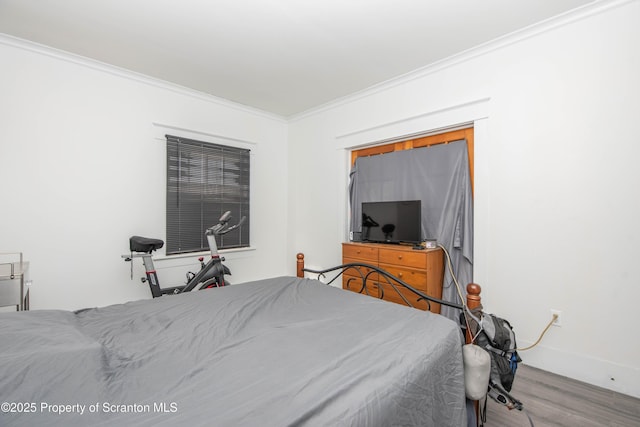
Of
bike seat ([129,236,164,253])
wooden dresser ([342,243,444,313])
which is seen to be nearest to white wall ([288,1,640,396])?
wooden dresser ([342,243,444,313])

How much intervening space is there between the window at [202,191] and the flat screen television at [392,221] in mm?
1719

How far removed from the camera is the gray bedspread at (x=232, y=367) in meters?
0.79

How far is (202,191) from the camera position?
354 cm

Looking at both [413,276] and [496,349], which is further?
[413,276]

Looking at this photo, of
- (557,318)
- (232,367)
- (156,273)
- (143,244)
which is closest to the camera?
(232,367)

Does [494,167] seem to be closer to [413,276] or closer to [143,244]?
[413,276]

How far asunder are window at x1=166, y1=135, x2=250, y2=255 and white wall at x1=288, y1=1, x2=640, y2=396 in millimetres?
2568

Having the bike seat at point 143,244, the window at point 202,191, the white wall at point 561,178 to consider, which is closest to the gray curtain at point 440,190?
the white wall at point 561,178

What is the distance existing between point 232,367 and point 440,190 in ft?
8.65

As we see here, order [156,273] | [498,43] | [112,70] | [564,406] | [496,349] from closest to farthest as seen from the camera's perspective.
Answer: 1. [496,349]
2. [564,406]
3. [498,43]
4. [112,70]
5. [156,273]

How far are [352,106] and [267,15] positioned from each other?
1.70m

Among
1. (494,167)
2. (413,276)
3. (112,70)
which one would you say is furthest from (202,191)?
(494,167)

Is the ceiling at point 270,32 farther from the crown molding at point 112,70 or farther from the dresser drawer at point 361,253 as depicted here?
the dresser drawer at point 361,253

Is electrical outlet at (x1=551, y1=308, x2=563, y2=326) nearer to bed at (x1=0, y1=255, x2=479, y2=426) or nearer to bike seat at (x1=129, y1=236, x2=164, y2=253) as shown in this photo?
bed at (x1=0, y1=255, x2=479, y2=426)
